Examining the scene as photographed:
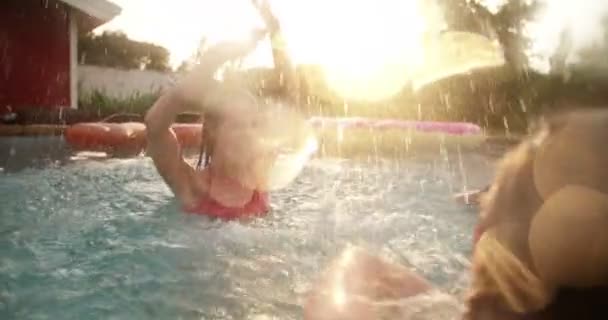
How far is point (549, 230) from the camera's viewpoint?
1079mm

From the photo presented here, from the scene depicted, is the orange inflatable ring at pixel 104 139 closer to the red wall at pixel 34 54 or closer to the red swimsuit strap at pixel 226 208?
the red wall at pixel 34 54

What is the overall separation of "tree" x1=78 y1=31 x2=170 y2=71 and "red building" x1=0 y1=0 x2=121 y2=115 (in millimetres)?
21054

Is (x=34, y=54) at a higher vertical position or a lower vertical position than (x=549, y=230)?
higher

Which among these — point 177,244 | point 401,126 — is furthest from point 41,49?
point 177,244

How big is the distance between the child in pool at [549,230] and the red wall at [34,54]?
1418 centimetres

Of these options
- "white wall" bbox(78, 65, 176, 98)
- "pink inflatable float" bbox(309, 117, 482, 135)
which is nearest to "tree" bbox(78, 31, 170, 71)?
"white wall" bbox(78, 65, 176, 98)

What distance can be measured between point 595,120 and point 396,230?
14.6ft

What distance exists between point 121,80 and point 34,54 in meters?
9.77

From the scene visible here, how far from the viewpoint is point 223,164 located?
402 cm

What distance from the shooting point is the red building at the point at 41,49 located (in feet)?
46.6

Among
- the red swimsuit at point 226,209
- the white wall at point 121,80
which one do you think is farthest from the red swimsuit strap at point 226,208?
the white wall at point 121,80

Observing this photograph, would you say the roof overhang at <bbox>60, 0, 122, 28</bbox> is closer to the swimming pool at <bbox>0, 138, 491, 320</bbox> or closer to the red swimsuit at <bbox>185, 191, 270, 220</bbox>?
the swimming pool at <bbox>0, 138, 491, 320</bbox>

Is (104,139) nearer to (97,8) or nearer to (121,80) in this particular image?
(97,8)

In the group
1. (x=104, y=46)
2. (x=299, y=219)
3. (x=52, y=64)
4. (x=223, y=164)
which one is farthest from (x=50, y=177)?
(x=104, y=46)
